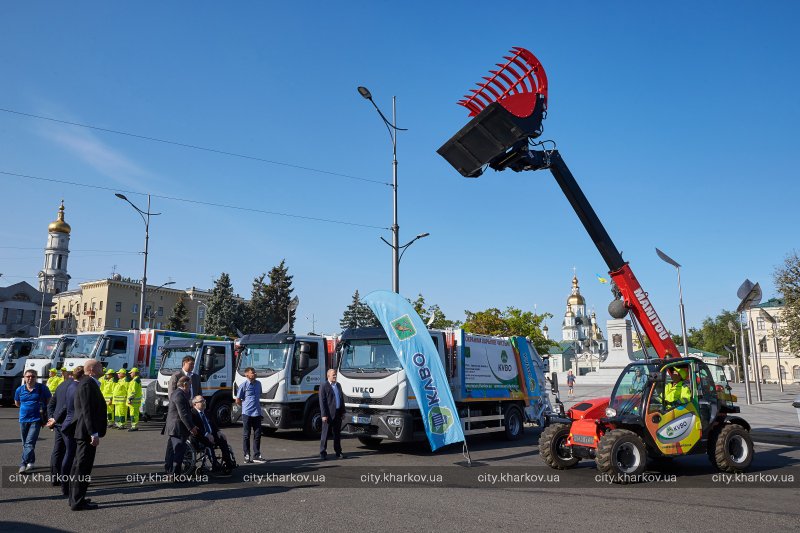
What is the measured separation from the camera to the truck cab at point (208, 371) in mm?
16859

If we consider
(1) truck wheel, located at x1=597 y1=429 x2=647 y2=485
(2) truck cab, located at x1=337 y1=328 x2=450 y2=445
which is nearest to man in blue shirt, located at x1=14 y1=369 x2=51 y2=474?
(2) truck cab, located at x1=337 y1=328 x2=450 y2=445

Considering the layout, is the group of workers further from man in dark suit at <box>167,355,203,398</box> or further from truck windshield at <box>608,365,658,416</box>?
truck windshield at <box>608,365,658,416</box>

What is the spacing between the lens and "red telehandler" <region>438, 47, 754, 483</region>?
9148 millimetres

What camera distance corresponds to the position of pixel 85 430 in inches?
271

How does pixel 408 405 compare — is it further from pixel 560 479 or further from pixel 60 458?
pixel 60 458

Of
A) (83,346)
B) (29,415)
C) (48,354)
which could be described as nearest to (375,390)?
(29,415)

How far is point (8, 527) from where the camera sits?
19.5 feet

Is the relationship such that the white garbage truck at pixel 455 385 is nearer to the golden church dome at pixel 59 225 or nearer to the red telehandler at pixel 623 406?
the red telehandler at pixel 623 406

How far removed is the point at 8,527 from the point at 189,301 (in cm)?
9056

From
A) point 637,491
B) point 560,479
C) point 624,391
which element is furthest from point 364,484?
point 624,391

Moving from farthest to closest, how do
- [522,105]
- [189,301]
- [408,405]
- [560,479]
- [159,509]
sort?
[189,301] < [522,105] < [408,405] < [560,479] < [159,509]

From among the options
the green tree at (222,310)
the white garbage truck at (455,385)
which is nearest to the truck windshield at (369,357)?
the white garbage truck at (455,385)

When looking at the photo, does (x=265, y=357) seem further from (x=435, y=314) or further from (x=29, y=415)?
(x=435, y=314)

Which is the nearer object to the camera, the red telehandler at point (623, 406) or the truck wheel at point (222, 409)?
the red telehandler at point (623, 406)
